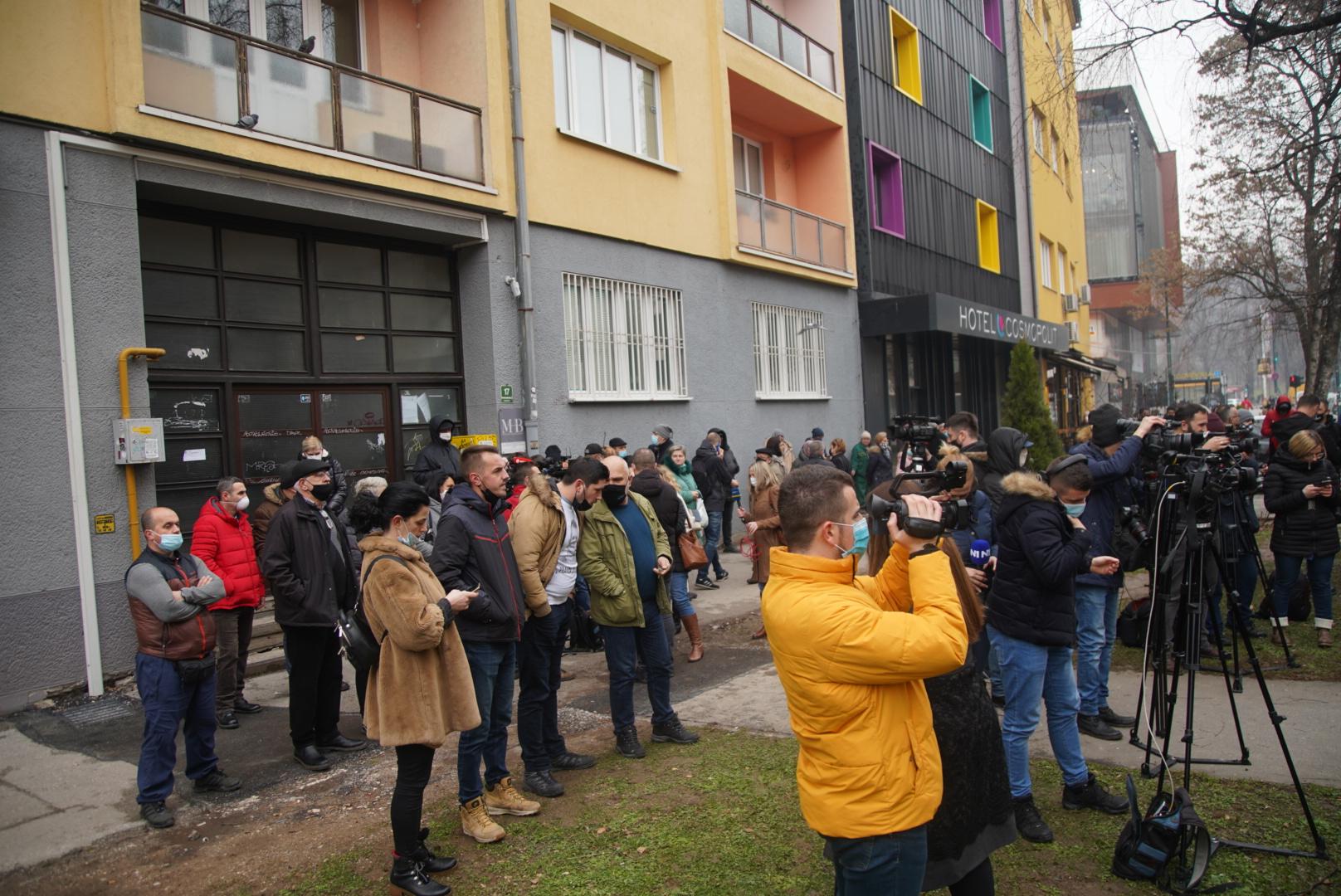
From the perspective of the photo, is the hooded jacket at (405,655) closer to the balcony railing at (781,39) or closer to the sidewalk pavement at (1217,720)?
the sidewalk pavement at (1217,720)

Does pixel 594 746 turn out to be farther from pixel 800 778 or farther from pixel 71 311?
pixel 71 311

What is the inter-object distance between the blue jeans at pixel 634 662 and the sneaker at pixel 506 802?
0.95 meters

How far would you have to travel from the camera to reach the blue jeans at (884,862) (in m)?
2.59

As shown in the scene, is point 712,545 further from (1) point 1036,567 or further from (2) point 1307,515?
(1) point 1036,567

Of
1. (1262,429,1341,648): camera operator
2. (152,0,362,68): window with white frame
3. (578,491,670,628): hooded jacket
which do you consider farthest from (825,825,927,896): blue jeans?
(152,0,362,68): window with white frame

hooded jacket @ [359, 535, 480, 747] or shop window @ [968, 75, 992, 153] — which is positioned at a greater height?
shop window @ [968, 75, 992, 153]

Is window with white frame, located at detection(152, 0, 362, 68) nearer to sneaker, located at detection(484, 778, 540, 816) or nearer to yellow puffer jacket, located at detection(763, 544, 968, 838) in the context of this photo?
sneaker, located at detection(484, 778, 540, 816)

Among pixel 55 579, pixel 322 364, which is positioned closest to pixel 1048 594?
pixel 55 579

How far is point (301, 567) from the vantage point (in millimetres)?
6027

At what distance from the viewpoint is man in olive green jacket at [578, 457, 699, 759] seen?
5.68 metres

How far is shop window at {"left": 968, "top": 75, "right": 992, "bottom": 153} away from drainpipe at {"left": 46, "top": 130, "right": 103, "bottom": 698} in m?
23.0

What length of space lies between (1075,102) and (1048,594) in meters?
6.74

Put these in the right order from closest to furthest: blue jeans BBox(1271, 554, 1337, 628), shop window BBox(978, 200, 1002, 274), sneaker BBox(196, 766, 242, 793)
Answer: sneaker BBox(196, 766, 242, 793) → blue jeans BBox(1271, 554, 1337, 628) → shop window BBox(978, 200, 1002, 274)

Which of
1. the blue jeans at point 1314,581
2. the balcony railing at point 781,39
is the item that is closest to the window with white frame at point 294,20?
the balcony railing at point 781,39
